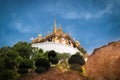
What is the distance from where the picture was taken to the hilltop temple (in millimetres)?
48688

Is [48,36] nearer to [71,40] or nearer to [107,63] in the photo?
[71,40]

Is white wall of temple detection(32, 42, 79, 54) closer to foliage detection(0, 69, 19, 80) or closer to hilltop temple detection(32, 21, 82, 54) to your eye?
hilltop temple detection(32, 21, 82, 54)

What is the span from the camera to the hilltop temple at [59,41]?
160 feet

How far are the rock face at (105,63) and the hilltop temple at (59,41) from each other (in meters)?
37.5

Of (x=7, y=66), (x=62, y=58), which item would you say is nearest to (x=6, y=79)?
(x=7, y=66)

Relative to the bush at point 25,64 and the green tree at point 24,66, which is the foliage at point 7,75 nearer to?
the green tree at point 24,66

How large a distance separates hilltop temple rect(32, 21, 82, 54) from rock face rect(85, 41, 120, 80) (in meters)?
37.5

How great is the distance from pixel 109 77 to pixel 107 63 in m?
0.75

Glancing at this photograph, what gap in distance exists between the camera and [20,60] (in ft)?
105

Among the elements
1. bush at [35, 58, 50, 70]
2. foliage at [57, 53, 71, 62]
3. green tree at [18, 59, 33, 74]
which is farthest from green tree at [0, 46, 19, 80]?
foliage at [57, 53, 71, 62]

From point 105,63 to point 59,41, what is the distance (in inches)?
1719

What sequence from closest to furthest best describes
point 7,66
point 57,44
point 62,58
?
point 7,66, point 62,58, point 57,44

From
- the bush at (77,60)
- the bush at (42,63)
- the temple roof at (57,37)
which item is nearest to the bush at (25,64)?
the bush at (42,63)

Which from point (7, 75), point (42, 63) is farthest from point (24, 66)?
point (7, 75)
